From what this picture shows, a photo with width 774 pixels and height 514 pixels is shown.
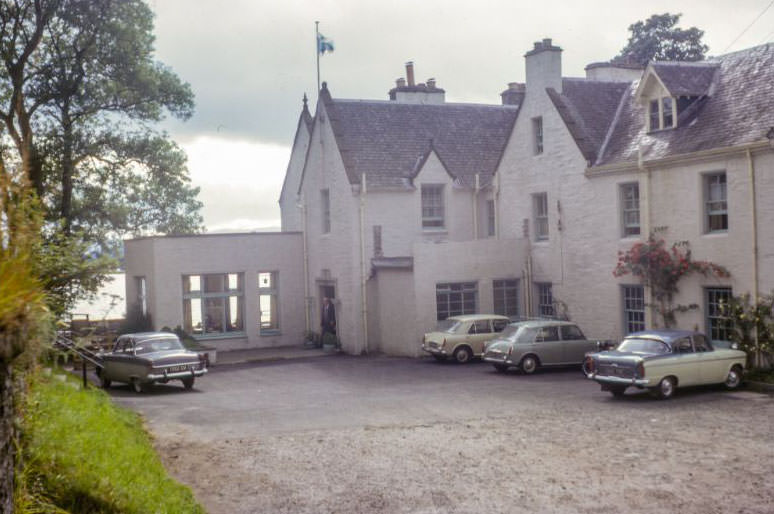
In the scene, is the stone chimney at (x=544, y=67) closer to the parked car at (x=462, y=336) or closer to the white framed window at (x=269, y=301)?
the parked car at (x=462, y=336)

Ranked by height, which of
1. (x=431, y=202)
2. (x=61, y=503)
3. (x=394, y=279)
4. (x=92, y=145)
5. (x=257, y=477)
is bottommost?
(x=257, y=477)

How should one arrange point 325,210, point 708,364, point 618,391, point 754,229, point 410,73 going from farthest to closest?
point 410,73, point 325,210, point 754,229, point 618,391, point 708,364

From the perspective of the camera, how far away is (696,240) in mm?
24422

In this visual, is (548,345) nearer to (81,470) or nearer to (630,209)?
(630,209)

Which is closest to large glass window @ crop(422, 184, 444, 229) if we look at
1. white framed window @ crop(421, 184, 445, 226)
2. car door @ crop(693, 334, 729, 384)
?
white framed window @ crop(421, 184, 445, 226)

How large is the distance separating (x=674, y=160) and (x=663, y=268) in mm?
3219

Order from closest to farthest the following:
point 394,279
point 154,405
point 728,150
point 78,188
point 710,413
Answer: point 710,413 < point 154,405 < point 728,150 < point 394,279 < point 78,188

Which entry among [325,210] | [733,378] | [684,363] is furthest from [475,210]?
[684,363]

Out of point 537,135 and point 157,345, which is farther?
point 537,135

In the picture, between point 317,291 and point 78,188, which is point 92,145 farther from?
point 317,291

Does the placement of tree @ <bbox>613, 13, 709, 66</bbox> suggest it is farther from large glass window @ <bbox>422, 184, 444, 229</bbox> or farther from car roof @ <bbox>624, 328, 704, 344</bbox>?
car roof @ <bbox>624, 328, 704, 344</bbox>

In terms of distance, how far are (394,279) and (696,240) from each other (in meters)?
11.5

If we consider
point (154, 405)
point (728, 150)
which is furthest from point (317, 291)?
point (728, 150)

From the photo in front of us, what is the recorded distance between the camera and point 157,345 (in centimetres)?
2422
